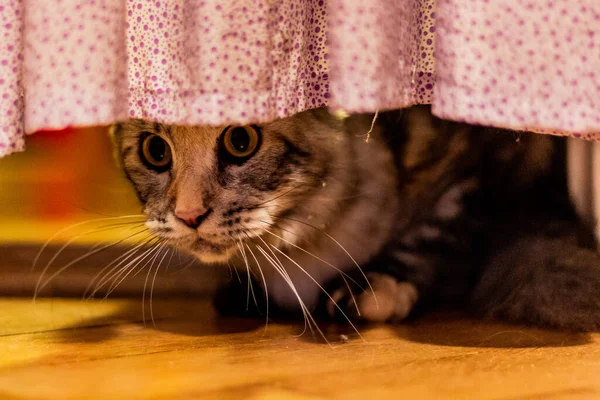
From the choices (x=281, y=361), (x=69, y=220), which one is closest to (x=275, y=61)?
(x=281, y=361)

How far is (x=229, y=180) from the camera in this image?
1.05 meters

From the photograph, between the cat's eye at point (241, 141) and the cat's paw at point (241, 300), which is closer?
the cat's eye at point (241, 141)

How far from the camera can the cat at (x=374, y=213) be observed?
1046 millimetres

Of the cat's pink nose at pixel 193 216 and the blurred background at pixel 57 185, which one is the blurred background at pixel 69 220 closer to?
the blurred background at pixel 57 185

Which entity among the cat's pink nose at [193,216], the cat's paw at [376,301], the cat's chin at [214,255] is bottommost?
the cat's paw at [376,301]

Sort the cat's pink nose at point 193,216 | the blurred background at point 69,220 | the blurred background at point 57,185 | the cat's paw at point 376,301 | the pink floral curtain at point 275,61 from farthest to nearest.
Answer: the blurred background at point 57,185, the blurred background at point 69,220, the cat's paw at point 376,301, the cat's pink nose at point 193,216, the pink floral curtain at point 275,61

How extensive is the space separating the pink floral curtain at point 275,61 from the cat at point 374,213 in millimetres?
289

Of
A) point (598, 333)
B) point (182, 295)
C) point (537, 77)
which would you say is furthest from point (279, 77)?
point (182, 295)

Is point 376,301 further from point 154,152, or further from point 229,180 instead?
point 154,152

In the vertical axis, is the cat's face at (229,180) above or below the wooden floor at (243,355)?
above

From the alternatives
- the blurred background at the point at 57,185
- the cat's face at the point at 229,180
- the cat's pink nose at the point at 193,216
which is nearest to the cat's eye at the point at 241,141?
the cat's face at the point at 229,180

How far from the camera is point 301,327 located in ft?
3.73

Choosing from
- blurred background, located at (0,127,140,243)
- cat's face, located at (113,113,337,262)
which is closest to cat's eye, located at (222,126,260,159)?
cat's face, located at (113,113,337,262)

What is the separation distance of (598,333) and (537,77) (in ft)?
1.63
